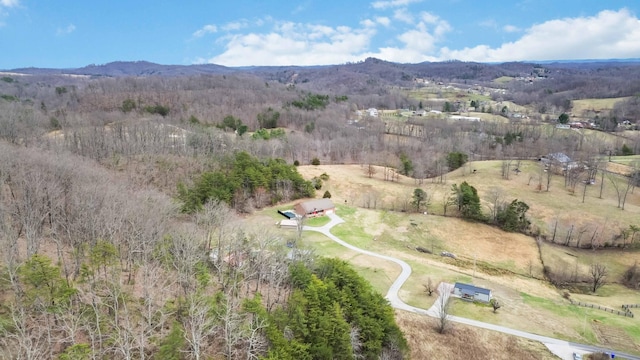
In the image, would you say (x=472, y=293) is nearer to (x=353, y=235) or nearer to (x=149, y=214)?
(x=353, y=235)

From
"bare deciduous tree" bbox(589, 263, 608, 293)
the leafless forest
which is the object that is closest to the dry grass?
the leafless forest

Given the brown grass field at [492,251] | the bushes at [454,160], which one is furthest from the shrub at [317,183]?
the bushes at [454,160]

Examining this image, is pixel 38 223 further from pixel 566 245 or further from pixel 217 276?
pixel 566 245

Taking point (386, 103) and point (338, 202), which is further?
point (386, 103)

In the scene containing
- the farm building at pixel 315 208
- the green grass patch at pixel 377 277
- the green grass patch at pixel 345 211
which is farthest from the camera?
the green grass patch at pixel 345 211

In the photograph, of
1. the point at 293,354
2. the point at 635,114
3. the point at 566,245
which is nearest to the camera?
the point at 293,354

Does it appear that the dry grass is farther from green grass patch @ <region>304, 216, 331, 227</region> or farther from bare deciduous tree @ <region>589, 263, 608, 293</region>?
green grass patch @ <region>304, 216, 331, 227</region>

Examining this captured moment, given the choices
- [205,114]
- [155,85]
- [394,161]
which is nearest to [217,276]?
[394,161]

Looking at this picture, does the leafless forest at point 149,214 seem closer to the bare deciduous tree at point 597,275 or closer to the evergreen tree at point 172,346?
the evergreen tree at point 172,346
